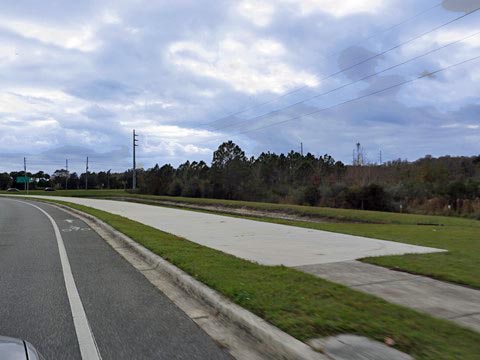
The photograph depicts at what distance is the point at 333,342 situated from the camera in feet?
14.5

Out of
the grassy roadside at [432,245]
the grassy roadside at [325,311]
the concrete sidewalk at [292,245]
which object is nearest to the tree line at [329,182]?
the grassy roadside at [432,245]

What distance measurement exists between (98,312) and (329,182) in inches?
1508

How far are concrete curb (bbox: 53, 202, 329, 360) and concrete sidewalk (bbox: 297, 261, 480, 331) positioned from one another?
6.58ft

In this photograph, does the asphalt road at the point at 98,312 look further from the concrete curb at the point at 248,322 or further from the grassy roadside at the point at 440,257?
the grassy roadside at the point at 440,257

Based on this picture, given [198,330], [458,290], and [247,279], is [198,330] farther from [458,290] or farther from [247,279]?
[458,290]

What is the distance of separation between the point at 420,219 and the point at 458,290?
47.3 ft

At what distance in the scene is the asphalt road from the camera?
4.73 meters

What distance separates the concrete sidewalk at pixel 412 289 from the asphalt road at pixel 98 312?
8.89ft

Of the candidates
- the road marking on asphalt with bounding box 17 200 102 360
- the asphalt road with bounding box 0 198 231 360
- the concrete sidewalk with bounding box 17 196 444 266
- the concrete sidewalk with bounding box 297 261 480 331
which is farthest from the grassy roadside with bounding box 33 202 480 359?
the road marking on asphalt with bounding box 17 200 102 360

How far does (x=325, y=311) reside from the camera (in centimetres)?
534

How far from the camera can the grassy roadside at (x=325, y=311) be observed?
4.35m

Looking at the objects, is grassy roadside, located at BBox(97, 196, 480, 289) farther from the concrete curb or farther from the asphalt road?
the asphalt road

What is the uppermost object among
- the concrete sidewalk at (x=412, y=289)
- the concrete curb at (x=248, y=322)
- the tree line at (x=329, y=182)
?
the tree line at (x=329, y=182)

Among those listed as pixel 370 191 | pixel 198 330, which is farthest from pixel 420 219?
pixel 198 330
